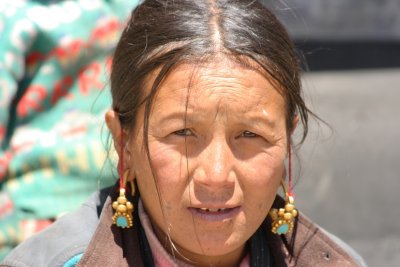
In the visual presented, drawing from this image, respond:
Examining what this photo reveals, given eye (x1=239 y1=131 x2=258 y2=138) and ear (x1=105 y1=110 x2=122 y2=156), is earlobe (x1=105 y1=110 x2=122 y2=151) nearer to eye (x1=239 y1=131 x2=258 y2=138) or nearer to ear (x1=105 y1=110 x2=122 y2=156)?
ear (x1=105 y1=110 x2=122 y2=156)

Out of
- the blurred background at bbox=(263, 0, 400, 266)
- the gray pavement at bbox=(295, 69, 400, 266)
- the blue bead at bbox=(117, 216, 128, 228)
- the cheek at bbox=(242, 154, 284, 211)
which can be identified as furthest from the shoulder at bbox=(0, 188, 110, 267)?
the gray pavement at bbox=(295, 69, 400, 266)

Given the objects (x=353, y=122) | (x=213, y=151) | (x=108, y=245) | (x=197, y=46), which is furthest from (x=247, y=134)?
(x=353, y=122)

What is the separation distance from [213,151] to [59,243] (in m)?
0.51

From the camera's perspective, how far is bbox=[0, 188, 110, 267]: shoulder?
1977 mm

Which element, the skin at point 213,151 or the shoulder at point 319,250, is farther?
the shoulder at point 319,250

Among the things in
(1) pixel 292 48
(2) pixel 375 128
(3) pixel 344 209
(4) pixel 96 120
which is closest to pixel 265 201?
(1) pixel 292 48

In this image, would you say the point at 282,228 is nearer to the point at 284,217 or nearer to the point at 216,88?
the point at 284,217

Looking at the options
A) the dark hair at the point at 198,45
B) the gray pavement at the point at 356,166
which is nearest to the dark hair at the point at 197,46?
the dark hair at the point at 198,45

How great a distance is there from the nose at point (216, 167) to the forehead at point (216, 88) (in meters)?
0.09

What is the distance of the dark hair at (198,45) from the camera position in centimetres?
A: 184

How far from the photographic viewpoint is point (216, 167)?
1771 millimetres

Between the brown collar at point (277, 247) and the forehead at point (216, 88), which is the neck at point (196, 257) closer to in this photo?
the brown collar at point (277, 247)

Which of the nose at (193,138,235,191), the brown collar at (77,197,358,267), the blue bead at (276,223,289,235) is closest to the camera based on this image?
the nose at (193,138,235,191)

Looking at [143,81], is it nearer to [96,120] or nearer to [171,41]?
[171,41]
